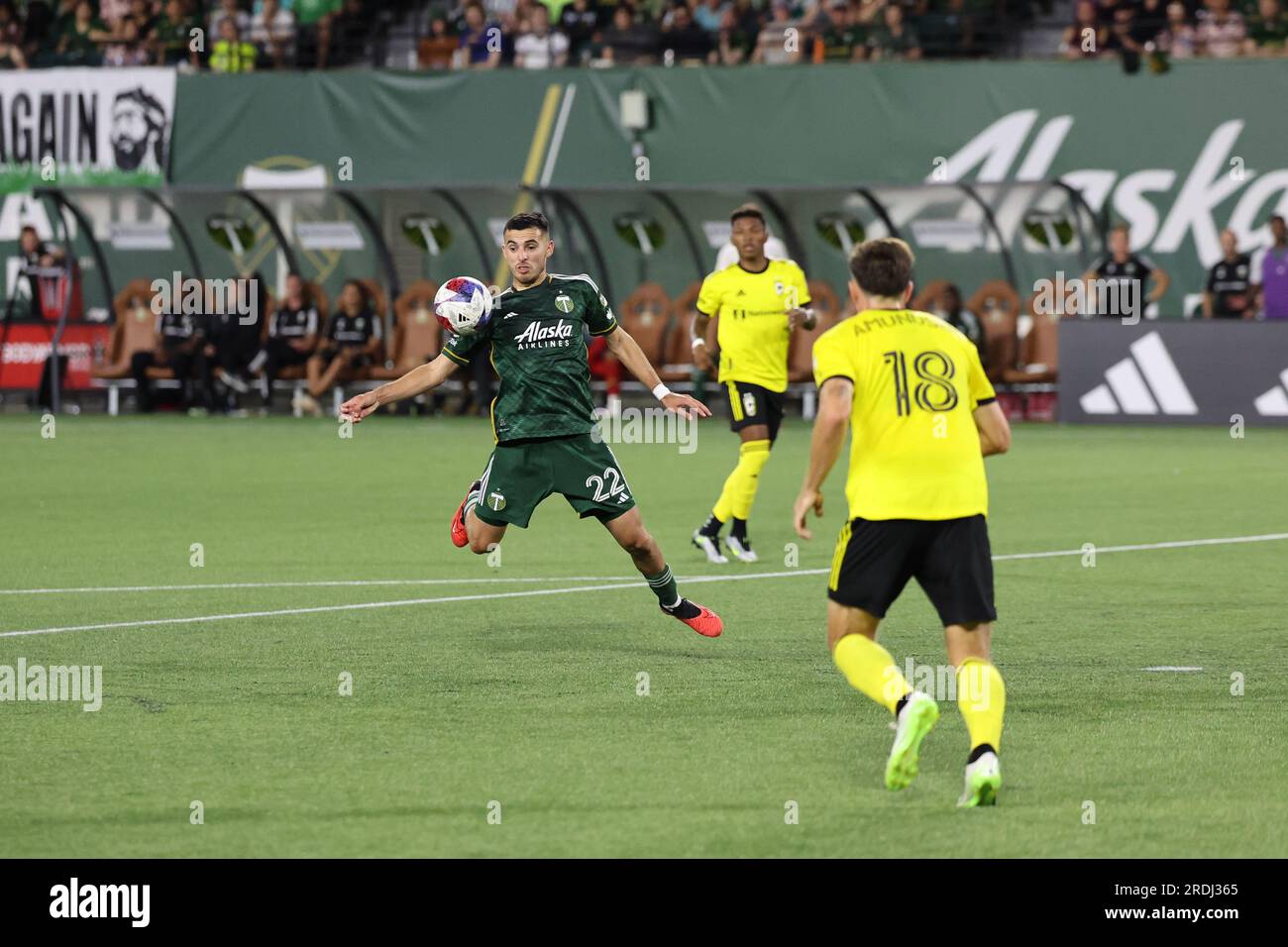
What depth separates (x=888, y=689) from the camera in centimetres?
740

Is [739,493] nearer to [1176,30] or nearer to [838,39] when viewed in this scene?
[1176,30]

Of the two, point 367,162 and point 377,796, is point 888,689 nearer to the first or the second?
point 377,796

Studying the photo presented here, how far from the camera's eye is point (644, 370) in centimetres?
1086

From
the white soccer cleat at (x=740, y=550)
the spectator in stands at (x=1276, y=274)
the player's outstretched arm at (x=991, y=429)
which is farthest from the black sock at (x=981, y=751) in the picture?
the spectator in stands at (x=1276, y=274)

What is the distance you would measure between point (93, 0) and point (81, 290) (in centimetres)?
581

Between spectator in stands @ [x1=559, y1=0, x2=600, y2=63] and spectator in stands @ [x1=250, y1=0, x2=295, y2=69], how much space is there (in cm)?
445

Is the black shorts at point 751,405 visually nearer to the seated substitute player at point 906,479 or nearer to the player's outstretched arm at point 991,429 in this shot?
the player's outstretched arm at point 991,429

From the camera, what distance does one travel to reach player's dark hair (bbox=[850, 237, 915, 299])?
24.5 ft

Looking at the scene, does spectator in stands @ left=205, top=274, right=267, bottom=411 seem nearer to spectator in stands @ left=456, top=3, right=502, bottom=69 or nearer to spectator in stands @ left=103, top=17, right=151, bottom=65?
spectator in stands @ left=456, top=3, right=502, bottom=69

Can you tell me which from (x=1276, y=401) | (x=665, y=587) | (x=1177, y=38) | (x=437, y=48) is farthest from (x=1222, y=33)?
(x=665, y=587)

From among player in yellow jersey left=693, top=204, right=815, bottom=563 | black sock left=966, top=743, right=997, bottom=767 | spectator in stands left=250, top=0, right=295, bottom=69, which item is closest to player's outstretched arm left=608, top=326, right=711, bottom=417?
black sock left=966, top=743, right=997, bottom=767

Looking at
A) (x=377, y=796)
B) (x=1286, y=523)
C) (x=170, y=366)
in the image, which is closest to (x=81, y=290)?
(x=170, y=366)

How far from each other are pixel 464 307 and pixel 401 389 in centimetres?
50

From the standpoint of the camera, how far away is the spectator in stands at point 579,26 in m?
33.5
